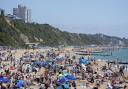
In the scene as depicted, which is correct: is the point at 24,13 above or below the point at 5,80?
above

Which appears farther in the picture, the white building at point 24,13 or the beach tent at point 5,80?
the white building at point 24,13

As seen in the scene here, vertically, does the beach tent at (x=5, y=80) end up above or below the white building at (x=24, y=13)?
below

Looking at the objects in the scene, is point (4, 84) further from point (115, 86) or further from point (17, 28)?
point (17, 28)

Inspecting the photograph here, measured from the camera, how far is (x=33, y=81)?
2723 cm

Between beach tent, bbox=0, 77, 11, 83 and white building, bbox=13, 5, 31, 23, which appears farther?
white building, bbox=13, 5, 31, 23

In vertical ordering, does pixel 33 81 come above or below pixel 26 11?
below

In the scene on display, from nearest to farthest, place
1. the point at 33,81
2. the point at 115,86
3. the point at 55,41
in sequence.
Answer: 1. the point at 115,86
2. the point at 33,81
3. the point at 55,41

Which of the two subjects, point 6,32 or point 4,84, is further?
point 6,32

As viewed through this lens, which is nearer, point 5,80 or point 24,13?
point 5,80

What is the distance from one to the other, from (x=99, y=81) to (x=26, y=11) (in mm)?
165643

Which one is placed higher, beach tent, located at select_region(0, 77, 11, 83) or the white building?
the white building

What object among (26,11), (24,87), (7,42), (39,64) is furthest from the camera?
(26,11)

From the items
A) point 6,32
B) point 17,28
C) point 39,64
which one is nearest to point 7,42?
point 6,32

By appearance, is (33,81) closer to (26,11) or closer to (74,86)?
(74,86)
